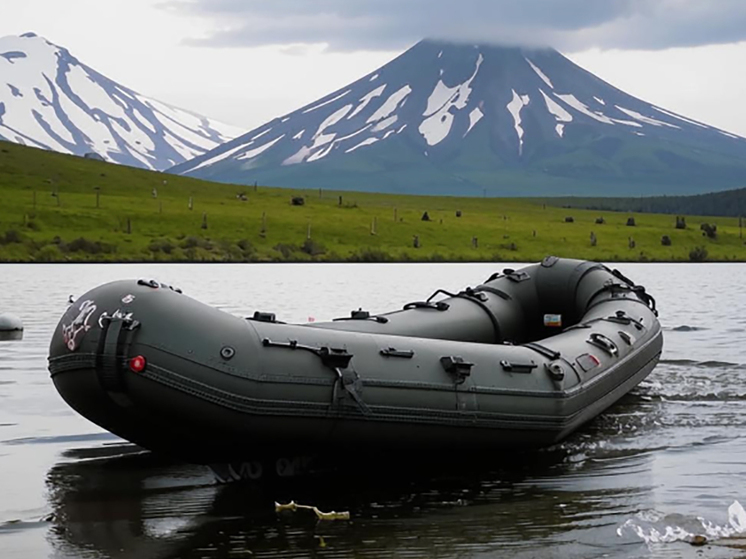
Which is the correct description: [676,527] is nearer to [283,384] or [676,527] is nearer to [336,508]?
[336,508]

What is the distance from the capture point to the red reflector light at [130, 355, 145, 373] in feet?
38.3

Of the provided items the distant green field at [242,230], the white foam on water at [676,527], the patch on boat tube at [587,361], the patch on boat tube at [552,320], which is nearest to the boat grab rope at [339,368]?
the white foam on water at [676,527]

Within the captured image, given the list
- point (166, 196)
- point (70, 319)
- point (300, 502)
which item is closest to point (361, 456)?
point (300, 502)

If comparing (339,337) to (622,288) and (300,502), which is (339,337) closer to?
(300,502)

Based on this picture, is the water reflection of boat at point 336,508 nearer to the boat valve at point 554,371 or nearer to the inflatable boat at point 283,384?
the inflatable boat at point 283,384

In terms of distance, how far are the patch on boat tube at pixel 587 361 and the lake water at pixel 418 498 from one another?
1068 millimetres

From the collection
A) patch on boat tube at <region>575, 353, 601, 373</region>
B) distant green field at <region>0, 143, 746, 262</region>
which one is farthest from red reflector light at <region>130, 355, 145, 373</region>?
distant green field at <region>0, 143, 746, 262</region>

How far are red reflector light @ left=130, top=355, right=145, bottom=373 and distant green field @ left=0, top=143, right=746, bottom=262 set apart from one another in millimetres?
71914

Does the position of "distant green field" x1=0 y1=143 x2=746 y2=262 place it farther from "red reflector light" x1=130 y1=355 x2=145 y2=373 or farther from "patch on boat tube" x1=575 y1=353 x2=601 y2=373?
"red reflector light" x1=130 y1=355 x2=145 y2=373

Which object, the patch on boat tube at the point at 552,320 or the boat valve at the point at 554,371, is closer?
the boat valve at the point at 554,371

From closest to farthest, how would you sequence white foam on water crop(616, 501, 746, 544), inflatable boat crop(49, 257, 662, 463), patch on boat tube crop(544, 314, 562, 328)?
white foam on water crop(616, 501, 746, 544) → inflatable boat crop(49, 257, 662, 463) → patch on boat tube crop(544, 314, 562, 328)

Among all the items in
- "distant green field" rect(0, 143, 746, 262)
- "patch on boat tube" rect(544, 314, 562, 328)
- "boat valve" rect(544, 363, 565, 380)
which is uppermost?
"boat valve" rect(544, 363, 565, 380)

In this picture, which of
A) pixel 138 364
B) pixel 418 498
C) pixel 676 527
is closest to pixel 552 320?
pixel 418 498

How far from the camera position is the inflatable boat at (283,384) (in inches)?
466
